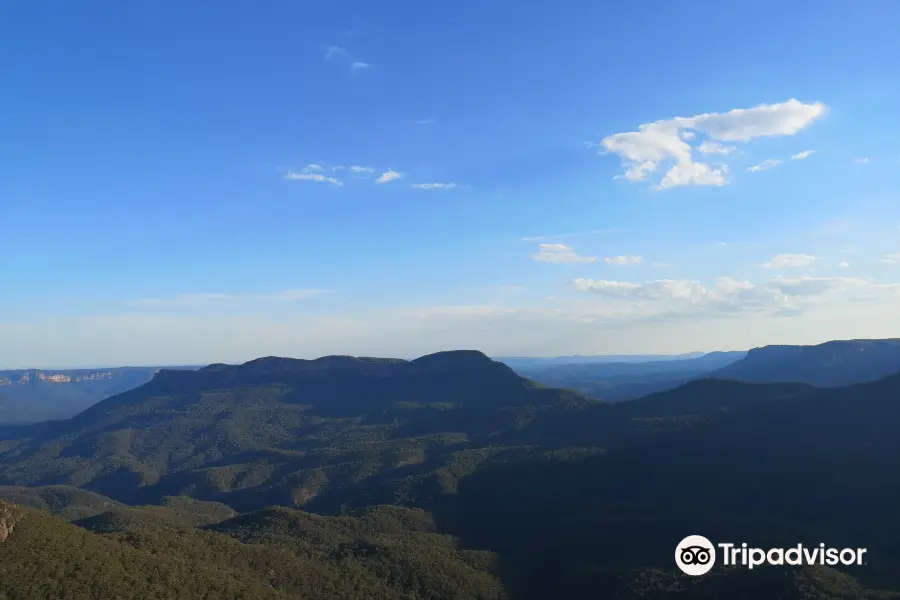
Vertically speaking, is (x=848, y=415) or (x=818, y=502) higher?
(x=848, y=415)

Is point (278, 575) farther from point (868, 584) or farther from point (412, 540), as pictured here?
point (868, 584)

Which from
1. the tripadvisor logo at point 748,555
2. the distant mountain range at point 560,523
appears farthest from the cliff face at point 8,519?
the tripadvisor logo at point 748,555

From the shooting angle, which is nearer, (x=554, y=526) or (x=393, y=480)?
(x=554, y=526)

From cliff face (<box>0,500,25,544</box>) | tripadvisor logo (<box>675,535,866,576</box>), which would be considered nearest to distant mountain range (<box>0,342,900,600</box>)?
cliff face (<box>0,500,25,544</box>)

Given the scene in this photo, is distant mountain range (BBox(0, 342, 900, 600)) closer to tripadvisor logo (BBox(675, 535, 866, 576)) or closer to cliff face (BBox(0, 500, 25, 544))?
cliff face (BBox(0, 500, 25, 544))

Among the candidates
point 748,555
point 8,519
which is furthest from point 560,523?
point 8,519

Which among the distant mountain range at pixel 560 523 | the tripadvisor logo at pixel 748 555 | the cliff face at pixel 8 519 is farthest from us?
the tripadvisor logo at pixel 748 555

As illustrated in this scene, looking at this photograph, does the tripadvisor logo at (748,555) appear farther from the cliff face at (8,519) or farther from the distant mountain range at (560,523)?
the cliff face at (8,519)

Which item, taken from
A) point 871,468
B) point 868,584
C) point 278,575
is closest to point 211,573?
point 278,575
